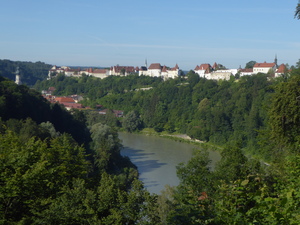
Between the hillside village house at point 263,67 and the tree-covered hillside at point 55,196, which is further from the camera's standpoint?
the hillside village house at point 263,67

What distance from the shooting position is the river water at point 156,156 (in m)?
15.9

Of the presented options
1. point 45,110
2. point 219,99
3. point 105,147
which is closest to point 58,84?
point 219,99

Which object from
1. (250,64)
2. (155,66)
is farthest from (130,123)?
(250,64)

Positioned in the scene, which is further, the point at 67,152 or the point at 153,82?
the point at 153,82

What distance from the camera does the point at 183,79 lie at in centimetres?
4159

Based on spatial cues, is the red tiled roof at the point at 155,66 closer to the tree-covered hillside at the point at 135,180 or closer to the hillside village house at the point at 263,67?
the hillside village house at the point at 263,67

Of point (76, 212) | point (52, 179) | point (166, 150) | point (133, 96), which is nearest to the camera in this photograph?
point (76, 212)

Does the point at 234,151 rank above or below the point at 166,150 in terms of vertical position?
above

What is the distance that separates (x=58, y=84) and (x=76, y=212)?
1884 inches

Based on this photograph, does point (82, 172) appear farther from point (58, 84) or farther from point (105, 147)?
point (58, 84)

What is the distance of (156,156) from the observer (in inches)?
825

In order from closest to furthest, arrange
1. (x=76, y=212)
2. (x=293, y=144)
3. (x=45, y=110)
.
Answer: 1. (x=76, y=212)
2. (x=293, y=144)
3. (x=45, y=110)

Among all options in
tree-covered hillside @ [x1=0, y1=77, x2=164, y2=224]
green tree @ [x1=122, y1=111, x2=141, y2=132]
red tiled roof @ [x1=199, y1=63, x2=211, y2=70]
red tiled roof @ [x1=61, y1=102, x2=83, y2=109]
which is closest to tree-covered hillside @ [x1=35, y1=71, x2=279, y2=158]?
green tree @ [x1=122, y1=111, x2=141, y2=132]

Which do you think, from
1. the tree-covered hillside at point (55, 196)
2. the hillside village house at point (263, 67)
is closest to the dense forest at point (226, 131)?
the tree-covered hillside at point (55, 196)
